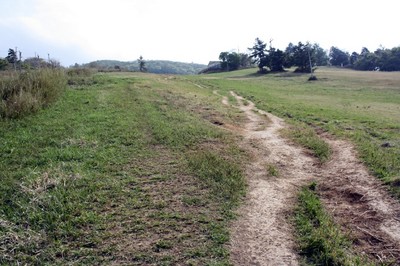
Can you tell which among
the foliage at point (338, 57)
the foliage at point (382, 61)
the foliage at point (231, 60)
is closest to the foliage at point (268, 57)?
the foliage at point (231, 60)

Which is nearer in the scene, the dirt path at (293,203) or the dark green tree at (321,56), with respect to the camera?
the dirt path at (293,203)

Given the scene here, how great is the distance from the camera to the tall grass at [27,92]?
11.4 metres

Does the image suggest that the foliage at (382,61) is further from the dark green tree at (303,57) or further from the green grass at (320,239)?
the green grass at (320,239)

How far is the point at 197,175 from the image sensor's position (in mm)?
7277

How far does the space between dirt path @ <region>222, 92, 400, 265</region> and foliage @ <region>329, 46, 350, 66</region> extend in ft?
333

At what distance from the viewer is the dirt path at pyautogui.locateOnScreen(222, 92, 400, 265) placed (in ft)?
15.6

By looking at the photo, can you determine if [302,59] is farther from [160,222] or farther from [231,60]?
[160,222]

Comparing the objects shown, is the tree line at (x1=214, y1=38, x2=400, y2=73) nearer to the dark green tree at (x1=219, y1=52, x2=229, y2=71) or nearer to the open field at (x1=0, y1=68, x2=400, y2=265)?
the dark green tree at (x1=219, y1=52, x2=229, y2=71)

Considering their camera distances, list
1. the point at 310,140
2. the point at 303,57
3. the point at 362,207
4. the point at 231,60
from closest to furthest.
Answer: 1. the point at 362,207
2. the point at 310,140
3. the point at 303,57
4. the point at 231,60

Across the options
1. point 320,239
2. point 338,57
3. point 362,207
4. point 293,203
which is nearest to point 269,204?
point 293,203

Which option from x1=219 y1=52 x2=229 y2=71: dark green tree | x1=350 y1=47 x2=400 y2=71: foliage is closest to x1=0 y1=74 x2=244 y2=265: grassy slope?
x1=219 y1=52 x2=229 y2=71: dark green tree

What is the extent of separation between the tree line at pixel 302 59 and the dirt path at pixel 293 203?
48202 mm

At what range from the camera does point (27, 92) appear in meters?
12.6

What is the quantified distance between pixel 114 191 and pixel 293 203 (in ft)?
11.7
